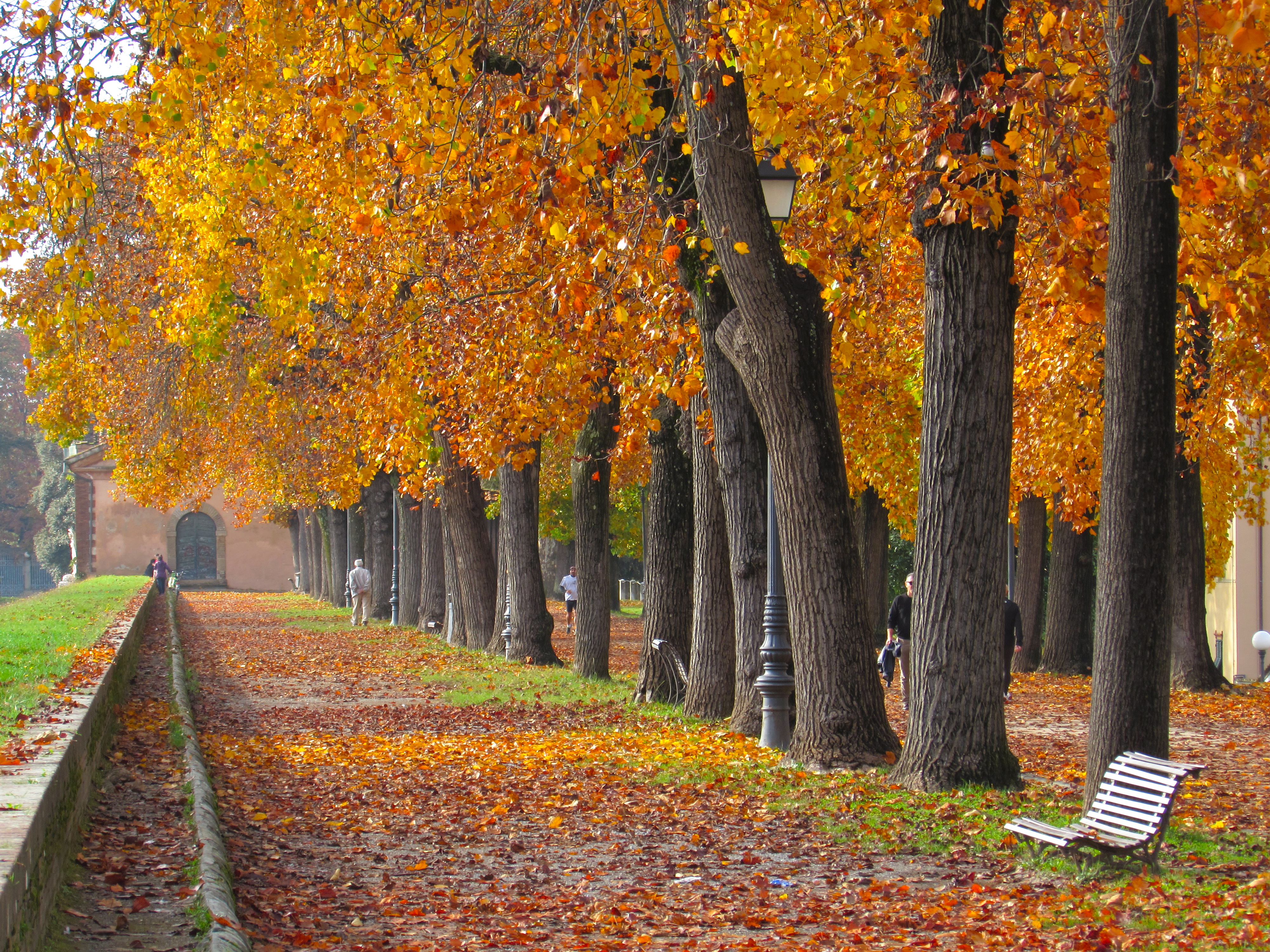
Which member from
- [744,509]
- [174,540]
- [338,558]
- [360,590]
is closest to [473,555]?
[360,590]

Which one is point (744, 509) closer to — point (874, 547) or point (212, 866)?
point (212, 866)

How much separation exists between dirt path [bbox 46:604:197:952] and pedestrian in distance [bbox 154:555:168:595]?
34.7 metres

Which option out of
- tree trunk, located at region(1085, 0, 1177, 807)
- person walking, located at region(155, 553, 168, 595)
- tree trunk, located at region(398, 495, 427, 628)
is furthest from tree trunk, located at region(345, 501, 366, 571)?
tree trunk, located at region(1085, 0, 1177, 807)

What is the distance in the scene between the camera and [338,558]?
4172 cm

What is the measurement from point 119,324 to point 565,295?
3.42 metres

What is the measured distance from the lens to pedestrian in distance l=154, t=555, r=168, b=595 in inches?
1716

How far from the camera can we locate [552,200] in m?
7.79

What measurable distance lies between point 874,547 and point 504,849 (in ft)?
61.8

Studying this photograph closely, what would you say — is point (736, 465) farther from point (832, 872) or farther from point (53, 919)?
point (53, 919)

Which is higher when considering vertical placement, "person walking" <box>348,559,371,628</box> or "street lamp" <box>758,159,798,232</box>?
"street lamp" <box>758,159,798,232</box>

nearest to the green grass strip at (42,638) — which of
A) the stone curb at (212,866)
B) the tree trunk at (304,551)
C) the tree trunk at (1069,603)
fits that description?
the stone curb at (212,866)

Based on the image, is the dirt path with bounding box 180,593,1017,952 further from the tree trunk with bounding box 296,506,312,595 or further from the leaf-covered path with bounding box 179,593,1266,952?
the tree trunk with bounding box 296,506,312,595

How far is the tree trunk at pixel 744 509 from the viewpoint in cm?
1194

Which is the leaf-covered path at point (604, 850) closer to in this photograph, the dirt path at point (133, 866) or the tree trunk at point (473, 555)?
the dirt path at point (133, 866)
